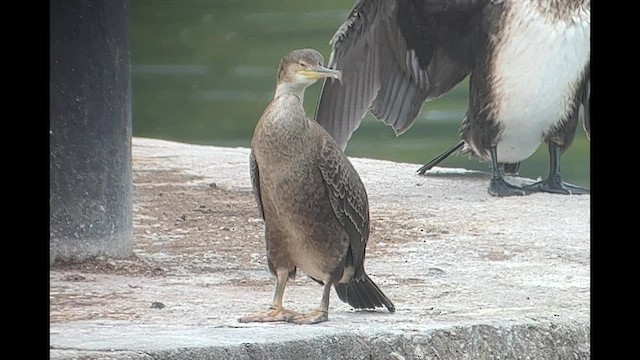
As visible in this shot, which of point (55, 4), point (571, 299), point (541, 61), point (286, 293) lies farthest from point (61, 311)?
point (541, 61)

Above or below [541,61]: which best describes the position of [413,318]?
below

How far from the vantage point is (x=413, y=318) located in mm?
3527

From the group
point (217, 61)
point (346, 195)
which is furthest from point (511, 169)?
point (346, 195)

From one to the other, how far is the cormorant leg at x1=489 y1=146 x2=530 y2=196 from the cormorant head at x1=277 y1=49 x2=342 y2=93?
1664 millimetres

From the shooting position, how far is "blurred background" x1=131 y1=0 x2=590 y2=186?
4.22 meters

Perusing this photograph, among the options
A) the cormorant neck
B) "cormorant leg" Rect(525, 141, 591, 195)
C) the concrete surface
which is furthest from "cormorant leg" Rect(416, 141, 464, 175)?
the cormorant neck

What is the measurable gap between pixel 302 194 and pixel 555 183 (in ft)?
5.81

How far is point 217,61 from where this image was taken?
14.8ft

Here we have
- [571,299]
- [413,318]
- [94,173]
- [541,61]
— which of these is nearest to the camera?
[413,318]

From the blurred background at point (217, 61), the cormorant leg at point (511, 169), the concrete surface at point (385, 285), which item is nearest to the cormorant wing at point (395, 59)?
the blurred background at point (217, 61)

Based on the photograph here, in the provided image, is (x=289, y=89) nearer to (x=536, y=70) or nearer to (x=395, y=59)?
(x=395, y=59)

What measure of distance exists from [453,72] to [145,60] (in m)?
1.14

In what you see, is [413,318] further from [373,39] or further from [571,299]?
[373,39]

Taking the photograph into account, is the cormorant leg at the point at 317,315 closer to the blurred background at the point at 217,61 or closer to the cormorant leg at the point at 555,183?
the blurred background at the point at 217,61
